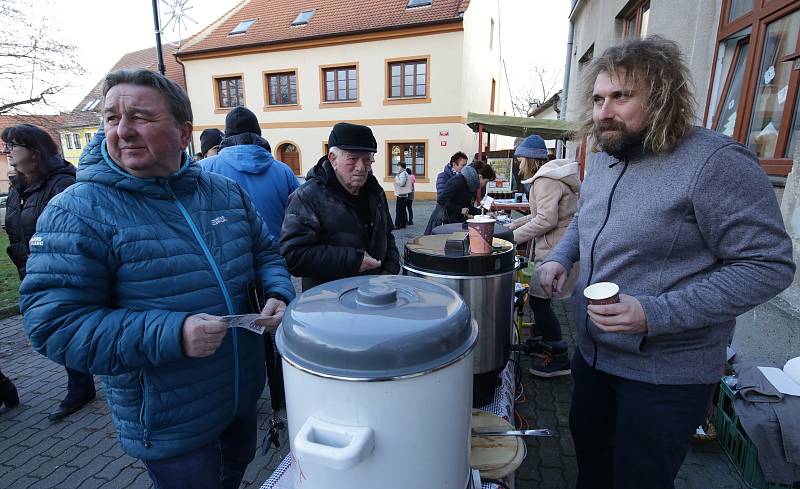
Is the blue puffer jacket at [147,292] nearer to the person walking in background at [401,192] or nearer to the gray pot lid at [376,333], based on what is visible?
the gray pot lid at [376,333]

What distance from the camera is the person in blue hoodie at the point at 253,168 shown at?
305 cm

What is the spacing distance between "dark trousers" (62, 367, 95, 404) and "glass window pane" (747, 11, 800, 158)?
557 cm

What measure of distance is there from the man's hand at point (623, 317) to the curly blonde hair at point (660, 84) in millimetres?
518

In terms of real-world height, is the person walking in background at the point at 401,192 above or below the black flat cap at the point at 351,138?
below

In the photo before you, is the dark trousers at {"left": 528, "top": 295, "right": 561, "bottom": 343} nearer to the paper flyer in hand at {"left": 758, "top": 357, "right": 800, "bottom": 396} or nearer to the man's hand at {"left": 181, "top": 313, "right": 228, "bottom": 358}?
the paper flyer in hand at {"left": 758, "top": 357, "right": 800, "bottom": 396}

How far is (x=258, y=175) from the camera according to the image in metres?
3.13

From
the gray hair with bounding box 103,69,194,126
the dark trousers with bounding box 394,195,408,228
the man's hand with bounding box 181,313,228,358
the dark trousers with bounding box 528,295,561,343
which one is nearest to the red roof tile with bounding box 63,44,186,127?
the dark trousers with bounding box 394,195,408,228

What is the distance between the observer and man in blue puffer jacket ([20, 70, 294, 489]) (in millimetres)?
1076

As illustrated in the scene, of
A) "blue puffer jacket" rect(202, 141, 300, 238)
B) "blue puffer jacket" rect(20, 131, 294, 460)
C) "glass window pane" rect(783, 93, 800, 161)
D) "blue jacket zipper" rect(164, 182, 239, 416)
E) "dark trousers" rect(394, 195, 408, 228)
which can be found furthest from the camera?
"dark trousers" rect(394, 195, 408, 228)

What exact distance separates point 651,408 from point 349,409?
44.3 inches

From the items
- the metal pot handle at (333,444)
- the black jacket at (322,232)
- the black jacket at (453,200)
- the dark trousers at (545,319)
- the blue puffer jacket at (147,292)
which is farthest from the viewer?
the black jacket at (453,200)

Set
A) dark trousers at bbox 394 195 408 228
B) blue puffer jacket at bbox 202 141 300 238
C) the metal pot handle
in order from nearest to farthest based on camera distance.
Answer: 1. the metal pot handle
2. blue puffer jacket at bbox 202 141 300 238
3. dark trousers at bbox 394 195 408 228

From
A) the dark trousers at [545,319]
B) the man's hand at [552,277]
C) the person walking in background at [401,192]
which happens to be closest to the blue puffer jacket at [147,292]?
the man's hand at [552,277]

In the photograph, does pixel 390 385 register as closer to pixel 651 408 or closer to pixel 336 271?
pixel 651 408
